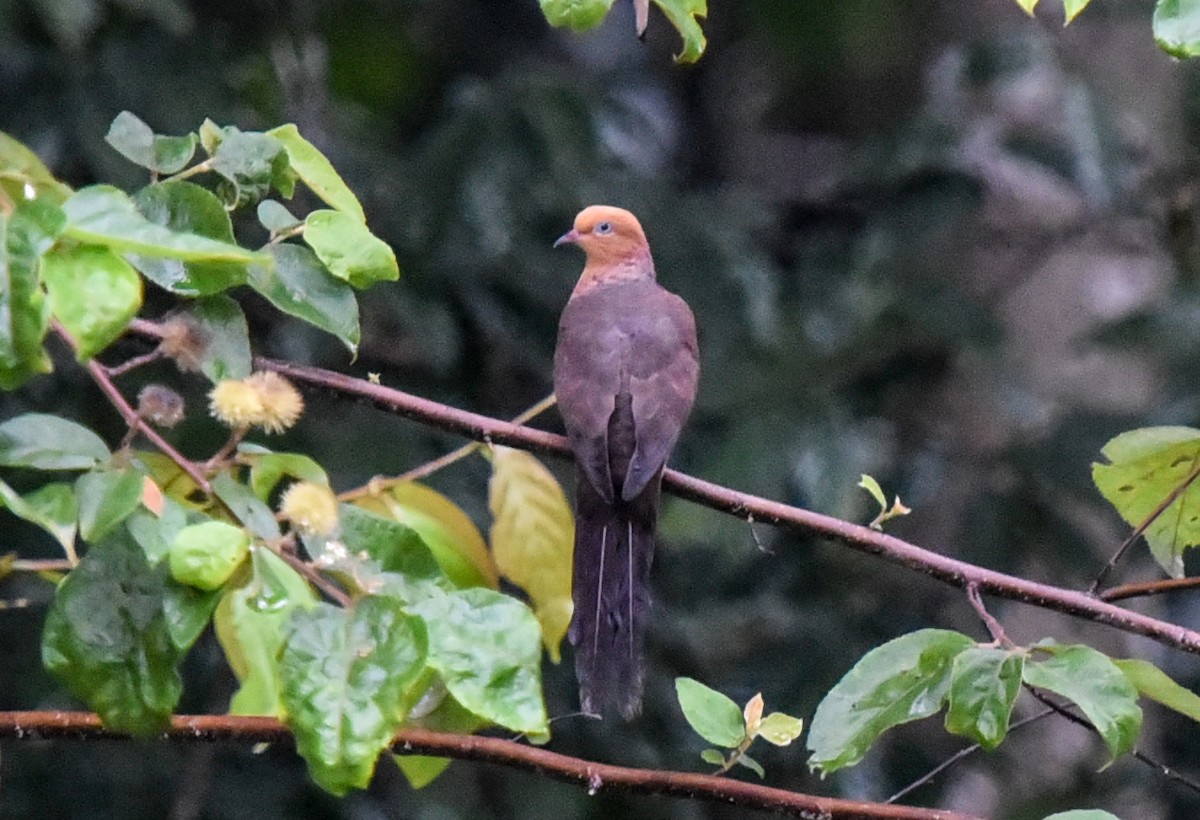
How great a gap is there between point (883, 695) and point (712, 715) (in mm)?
201

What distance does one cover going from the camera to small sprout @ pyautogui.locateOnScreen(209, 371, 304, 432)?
158 centimetres

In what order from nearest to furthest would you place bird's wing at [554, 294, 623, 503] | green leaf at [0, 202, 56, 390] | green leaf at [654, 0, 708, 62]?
green leaf at [0, 202, 56, 390], green leaf at [654, 0, 708, 62], bird's wing at [554, 294, 623, 503]

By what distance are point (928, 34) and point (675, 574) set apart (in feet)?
7.25

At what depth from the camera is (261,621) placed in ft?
5.84

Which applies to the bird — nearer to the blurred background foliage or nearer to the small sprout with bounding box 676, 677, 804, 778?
the small sprout with bounding box 676, 677, 804, 778

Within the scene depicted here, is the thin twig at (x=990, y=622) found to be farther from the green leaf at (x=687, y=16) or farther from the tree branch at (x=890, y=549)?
the green leaf at (x=687, y=16)

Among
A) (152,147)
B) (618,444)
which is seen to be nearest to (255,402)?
(152,147)

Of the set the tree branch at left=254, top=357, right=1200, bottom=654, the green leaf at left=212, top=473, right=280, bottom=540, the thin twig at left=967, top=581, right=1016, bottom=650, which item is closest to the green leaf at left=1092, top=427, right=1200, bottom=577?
the tree branch at left=254, top=357, right=1200, bottom=654

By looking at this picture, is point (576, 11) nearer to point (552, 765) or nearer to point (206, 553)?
point (206, 553)

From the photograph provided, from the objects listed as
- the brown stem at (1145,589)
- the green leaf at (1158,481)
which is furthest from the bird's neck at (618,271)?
the brown stem at (1145,589)

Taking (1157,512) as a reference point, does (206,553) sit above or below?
below

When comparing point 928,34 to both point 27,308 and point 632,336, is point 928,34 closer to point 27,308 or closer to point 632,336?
point 632,336

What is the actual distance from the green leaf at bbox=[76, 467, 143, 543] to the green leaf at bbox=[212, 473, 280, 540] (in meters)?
0.10

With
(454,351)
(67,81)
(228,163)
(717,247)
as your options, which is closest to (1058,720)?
(717,247)
